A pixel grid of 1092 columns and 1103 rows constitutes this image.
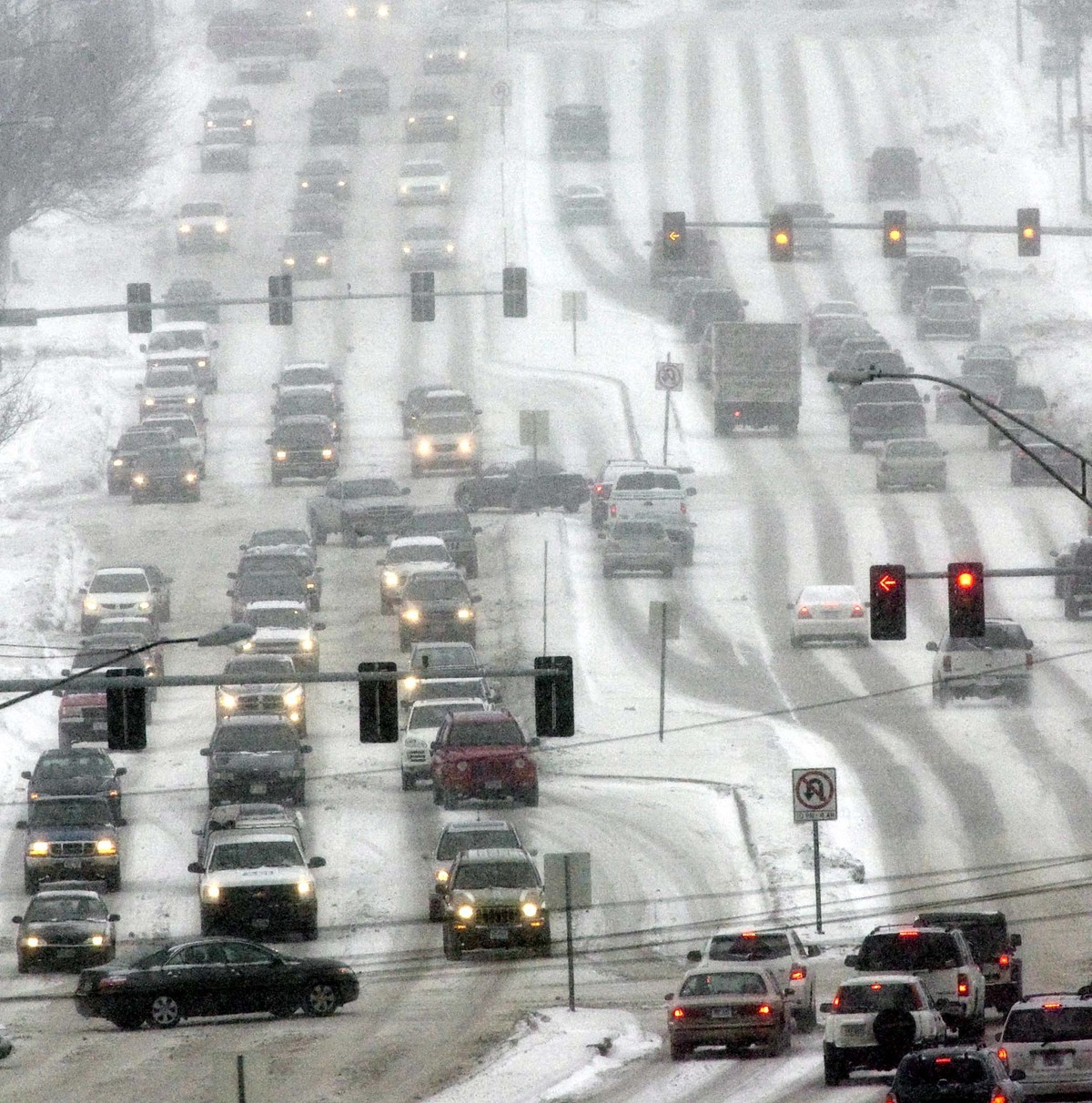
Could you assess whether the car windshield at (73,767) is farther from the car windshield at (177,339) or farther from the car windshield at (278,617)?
the car windshield at (177,339)

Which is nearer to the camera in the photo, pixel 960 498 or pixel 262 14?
pixel 960 498

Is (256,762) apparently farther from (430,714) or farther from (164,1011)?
(164,1011)

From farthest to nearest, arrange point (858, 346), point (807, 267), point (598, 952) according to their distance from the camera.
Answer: point (807, 267) → point (858, 346) → point (598, 952)

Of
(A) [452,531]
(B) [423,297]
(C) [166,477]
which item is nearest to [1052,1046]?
(B) [423,297]

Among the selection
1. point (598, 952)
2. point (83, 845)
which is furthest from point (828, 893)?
point (83, 845)

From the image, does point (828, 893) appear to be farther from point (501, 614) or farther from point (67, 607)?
point (67, 607)

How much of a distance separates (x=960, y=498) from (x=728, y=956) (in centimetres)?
3602

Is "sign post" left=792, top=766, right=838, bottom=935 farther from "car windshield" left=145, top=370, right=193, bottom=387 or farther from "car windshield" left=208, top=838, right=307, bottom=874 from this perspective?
"car windshield" left=145, top=370, right=193, bottom=387

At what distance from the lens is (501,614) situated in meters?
59.1

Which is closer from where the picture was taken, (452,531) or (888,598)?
(888,598)

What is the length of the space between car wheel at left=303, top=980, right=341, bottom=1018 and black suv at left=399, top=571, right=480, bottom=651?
21565 mm

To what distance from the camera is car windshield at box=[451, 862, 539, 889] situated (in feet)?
125

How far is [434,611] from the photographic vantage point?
5566 cm

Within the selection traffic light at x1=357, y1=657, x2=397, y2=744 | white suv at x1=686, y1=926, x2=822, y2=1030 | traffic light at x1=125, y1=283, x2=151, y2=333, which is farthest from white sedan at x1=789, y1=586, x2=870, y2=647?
traffic light at x1=357, y1=657, x2=397, y2=744
